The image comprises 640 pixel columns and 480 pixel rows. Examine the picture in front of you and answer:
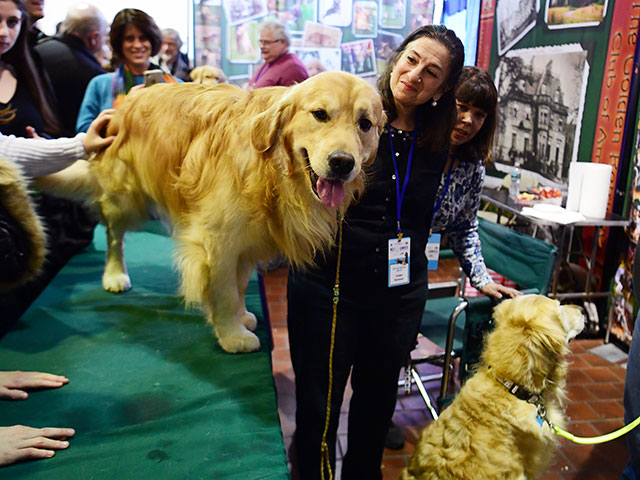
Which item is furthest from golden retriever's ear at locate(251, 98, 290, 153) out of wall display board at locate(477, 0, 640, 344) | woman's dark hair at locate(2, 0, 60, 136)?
wall display board at locate(477, 0, 640, 344)

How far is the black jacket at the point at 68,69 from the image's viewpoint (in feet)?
10.9

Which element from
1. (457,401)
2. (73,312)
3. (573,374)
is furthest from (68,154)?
(573,374)

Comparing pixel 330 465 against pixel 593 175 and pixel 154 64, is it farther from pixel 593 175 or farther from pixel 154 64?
pixel 593 175

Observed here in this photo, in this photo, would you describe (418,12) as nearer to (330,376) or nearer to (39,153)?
(39,153)

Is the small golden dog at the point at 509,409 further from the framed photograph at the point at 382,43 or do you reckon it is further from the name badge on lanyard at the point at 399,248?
the framed photograph at the point at 382,43

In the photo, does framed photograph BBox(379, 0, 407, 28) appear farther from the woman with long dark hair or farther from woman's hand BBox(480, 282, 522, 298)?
woman's hand BBox(480, 282, 522, 298)

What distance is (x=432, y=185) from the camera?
168 cm

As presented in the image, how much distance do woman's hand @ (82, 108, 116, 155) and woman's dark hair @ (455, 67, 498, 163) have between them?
1.51 meters

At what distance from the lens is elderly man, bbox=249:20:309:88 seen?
430 centimetres

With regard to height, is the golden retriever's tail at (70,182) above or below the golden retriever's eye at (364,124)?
below

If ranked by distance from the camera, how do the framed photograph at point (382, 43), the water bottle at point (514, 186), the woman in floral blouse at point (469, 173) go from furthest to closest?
the framed photograph at point (382, 43), the water bottle at point (514, 186), the woman in floral blouse at point (469, 173)

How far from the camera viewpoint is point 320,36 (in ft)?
21.8

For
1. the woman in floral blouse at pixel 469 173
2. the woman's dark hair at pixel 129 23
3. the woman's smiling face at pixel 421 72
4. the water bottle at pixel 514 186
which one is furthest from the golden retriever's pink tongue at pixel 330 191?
the water bottle at pixel 514 186

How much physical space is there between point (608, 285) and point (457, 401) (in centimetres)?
278
